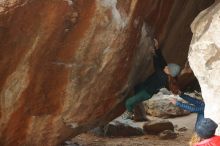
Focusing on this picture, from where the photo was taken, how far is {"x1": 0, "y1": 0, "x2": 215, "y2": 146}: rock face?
7793 millimetres

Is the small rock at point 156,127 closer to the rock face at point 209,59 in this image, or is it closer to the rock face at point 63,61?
the rock face at point 63,61

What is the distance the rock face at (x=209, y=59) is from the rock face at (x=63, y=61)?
66.9 inches

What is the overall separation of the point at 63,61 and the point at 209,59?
2916 millimetres

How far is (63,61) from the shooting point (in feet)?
27.2

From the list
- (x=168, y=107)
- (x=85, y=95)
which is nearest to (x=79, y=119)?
(x=85, y=95)

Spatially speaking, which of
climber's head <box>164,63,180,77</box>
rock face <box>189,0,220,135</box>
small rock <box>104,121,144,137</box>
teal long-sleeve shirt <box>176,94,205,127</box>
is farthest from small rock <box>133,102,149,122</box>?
rock face <box>189,0,220,135</box>

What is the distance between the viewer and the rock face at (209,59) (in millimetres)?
6420

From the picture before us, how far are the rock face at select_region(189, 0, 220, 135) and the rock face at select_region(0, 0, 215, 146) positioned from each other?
5.58ft

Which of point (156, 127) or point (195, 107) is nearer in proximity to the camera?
point (195, 107)

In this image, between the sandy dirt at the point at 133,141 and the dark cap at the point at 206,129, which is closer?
the dark cap at the point at 206,129

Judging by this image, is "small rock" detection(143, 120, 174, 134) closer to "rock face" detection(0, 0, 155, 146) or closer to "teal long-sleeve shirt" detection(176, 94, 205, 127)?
"rock face" detection(0, 0, 155, 146)

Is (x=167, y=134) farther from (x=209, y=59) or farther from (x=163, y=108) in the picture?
(x=209, y=59)

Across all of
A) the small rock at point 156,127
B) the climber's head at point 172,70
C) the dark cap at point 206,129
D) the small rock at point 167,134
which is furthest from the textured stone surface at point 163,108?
the dark cap at point 206,129

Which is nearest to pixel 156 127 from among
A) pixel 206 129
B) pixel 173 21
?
pixel 173 21
